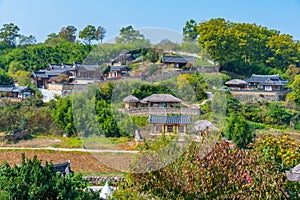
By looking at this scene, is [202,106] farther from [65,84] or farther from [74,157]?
[65,84]

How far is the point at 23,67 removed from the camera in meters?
21.0

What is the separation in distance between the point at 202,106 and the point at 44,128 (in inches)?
226

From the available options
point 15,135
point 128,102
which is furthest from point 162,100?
point 15,135

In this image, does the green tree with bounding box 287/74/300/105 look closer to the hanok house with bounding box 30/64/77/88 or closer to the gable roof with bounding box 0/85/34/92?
the hanok house with bounding box 30/64/77/88

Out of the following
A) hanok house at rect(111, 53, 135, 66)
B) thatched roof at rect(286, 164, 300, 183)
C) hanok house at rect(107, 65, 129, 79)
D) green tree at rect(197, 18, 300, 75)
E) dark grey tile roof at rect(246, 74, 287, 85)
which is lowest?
thatched roof at rect(286, 164, 300, 183)

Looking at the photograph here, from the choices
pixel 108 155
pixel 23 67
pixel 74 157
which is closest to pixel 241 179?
pixel 108 155

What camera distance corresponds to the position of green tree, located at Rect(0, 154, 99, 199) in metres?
3.88

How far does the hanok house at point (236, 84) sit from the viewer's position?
17797 millimetres

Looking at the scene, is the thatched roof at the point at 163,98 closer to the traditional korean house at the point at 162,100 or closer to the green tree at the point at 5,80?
the traditional korean house at the point at 162,100

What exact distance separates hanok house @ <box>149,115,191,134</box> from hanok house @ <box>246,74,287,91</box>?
8.17m

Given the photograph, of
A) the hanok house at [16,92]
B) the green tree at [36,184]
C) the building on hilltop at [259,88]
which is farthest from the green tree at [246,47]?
the green tree at [36,184]

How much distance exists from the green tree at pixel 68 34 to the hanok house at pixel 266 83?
1497 centimetres

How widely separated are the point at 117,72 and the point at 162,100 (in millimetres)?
1396

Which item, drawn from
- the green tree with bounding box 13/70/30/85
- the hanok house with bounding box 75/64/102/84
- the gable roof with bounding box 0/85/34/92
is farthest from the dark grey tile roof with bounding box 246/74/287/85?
the green tree with bounding box 13/70/30/85
